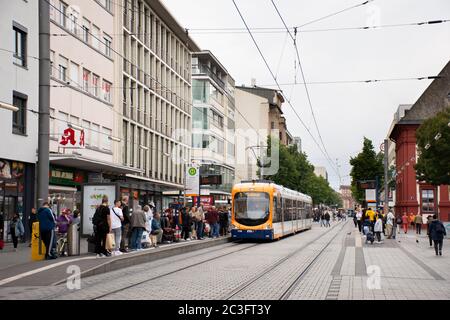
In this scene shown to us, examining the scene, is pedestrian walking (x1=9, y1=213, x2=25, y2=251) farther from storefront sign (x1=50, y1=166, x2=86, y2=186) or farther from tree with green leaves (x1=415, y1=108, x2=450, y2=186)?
tree with green leaves (x1=415, y1=108, x2=450, y2=186)

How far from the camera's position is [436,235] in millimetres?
24641

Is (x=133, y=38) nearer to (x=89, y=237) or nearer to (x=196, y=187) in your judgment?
(x=196, y=187)

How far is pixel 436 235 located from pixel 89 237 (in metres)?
12.3

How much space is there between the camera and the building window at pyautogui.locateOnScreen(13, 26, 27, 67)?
29.0 meters

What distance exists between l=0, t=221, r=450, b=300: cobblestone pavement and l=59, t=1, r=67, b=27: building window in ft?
55.1

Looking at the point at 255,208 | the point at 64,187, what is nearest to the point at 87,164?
the point at 64,187

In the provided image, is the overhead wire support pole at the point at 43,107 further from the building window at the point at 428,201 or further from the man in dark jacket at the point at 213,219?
the building window at the point at 428,201

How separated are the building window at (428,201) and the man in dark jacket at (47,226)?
5400 cm

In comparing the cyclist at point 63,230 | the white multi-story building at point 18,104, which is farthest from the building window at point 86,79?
the cyclist at point 63,230

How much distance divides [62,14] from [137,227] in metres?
16.7

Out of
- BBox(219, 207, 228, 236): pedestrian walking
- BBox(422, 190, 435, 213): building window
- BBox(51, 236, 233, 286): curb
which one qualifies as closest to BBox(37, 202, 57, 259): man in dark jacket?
BBox(51, 236, 233, 286): curb

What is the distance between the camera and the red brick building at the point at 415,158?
6612 cm

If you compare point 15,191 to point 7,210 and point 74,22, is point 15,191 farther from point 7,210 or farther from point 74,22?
point 74,22
